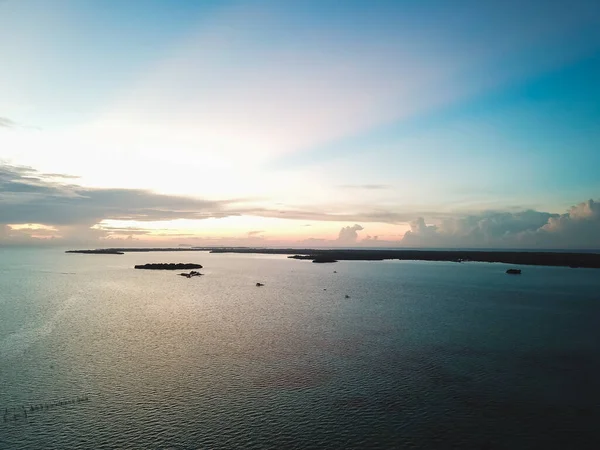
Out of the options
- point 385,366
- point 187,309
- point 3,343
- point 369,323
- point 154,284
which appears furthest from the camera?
point 154,284

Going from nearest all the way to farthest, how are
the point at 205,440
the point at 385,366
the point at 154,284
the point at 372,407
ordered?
the point at 205,440 < the point at 372,407 < the point at 385,366 < the point at 154,284

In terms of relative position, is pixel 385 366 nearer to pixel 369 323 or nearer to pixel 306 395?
pixel 306 395

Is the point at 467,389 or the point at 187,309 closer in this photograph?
the point at 467,389

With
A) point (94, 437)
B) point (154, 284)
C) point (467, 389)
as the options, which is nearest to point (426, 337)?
point (467, 389)

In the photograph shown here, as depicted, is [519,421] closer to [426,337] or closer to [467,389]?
[467,389]

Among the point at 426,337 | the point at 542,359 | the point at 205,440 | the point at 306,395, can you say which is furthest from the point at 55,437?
the point at 542,359

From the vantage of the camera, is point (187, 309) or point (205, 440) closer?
point (205, 440)
